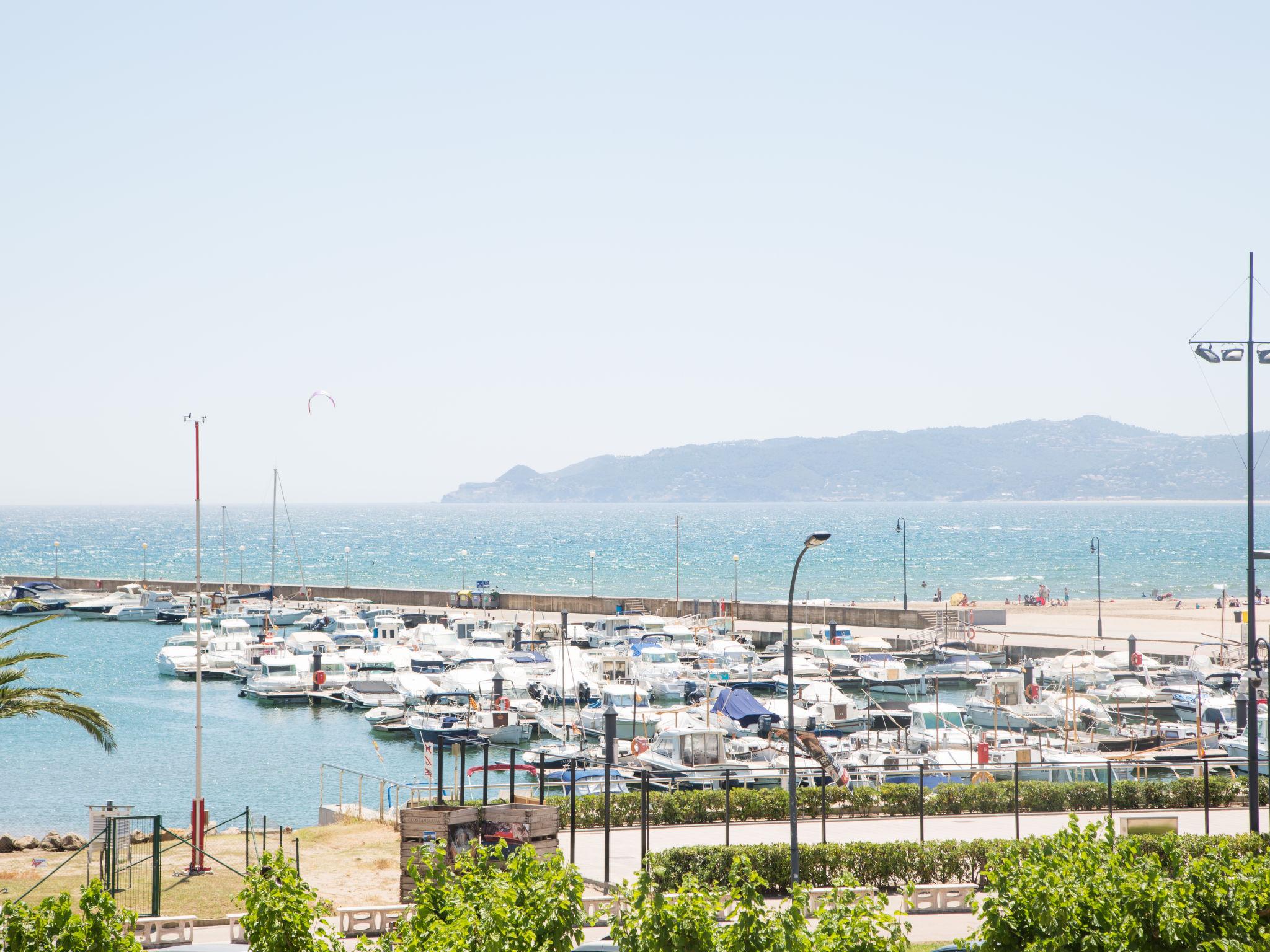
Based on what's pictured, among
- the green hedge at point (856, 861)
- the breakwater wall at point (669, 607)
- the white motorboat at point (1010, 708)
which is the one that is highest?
the green hedge at point (856, 861)

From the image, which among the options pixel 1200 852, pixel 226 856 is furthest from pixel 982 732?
pixel 226 856

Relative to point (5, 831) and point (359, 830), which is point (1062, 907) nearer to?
point (359, 830)

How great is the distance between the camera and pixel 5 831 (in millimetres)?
35312

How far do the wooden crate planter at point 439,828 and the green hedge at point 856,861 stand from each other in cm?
337

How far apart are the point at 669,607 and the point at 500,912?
8124 centimetres

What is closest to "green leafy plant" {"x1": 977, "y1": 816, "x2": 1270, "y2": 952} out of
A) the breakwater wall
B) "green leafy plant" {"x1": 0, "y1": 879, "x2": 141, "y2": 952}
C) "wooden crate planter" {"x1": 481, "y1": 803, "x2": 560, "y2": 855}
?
"green leafy plant" {"x1": 0, "y1": 879, "x2": 141, "y2": 952}

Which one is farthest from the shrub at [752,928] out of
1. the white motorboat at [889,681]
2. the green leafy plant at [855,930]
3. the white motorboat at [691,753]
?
the white motorboat at [889,681]

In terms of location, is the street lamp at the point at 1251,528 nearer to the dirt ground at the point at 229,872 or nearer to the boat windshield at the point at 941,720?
the dirt ground at the point at 229,872

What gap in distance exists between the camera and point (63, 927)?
32.2 feet

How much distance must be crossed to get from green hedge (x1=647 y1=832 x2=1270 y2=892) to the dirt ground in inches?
230

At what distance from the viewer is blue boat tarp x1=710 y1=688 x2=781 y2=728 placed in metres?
45.2

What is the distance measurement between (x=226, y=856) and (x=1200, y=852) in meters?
19.6

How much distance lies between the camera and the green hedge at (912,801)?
2759 centimetres

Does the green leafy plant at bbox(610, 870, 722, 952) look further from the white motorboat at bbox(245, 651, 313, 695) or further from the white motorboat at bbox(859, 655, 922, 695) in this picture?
the white motorboat at bbox(245, 651, 313, 695)
